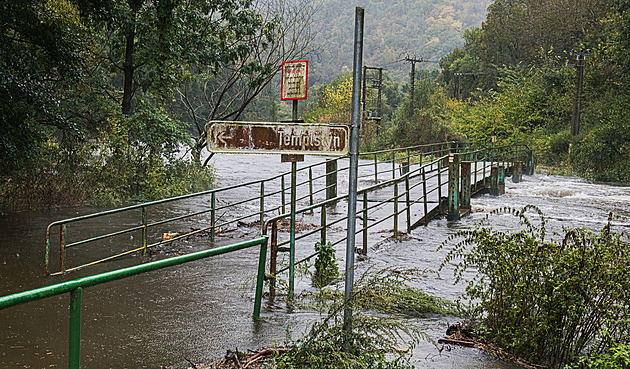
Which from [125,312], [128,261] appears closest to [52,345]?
[125,312]

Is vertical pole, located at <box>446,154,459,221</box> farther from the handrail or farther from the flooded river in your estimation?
the flooded river

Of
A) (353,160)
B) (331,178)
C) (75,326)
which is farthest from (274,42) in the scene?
(75,326)

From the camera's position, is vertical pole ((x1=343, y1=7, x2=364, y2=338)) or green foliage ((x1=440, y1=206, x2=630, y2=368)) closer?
vertical pole ((x1=343, y1=7, x2=364, y2=338))

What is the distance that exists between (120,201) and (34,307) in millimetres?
9254

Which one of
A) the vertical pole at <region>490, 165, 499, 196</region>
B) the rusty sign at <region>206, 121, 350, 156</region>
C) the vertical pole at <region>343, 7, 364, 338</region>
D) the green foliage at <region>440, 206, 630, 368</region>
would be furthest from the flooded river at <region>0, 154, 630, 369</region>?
the vertical pole at <region>490, 165, 499, 196</region>

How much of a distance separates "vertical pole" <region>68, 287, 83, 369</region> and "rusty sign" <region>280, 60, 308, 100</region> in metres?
2.42

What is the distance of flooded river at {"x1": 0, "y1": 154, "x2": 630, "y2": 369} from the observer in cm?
483

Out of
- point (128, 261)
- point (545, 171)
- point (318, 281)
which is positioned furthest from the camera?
point (545, 171)

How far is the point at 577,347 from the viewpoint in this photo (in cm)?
476

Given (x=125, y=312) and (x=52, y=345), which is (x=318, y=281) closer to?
(x=125, y=312)

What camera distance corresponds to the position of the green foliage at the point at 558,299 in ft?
15.2

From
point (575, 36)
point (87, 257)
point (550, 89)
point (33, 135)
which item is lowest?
point (87, 257)

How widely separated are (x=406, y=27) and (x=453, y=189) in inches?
5855

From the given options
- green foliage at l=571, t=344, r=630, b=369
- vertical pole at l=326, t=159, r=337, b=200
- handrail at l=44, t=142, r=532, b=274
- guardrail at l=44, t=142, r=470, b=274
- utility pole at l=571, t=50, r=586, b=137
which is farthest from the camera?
utility pole at l=571, t=50, r=586, b=137
